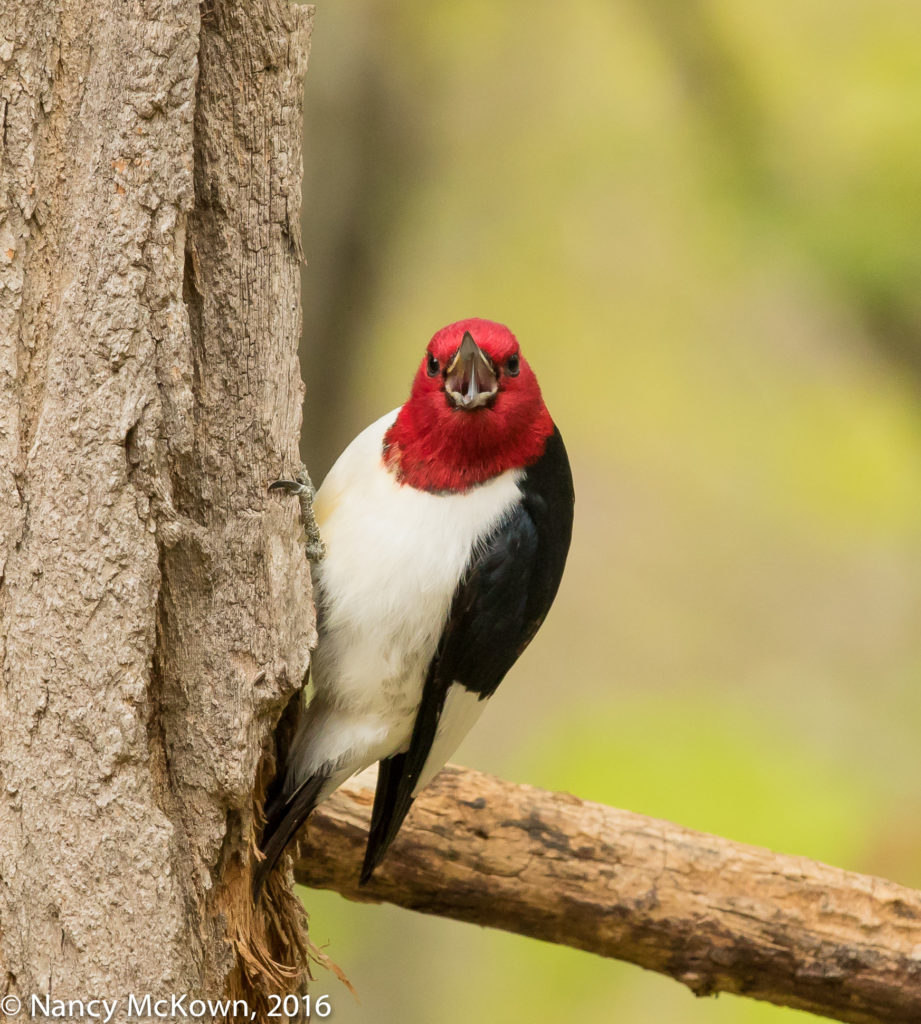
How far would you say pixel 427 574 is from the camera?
1.63 m

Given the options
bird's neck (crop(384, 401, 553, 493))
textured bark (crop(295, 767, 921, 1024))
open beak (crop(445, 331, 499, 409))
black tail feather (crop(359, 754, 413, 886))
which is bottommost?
textured bark (crop(295, 767, 921, 1024))

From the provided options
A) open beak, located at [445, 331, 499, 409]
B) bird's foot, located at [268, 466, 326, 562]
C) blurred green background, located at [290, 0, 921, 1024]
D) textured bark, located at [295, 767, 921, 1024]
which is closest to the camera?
bird's foot, located at [268, 466, 326, 562]

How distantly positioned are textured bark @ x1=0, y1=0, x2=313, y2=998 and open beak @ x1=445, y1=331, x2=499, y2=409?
0.35 m

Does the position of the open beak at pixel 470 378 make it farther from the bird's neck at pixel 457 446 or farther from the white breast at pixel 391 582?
the white breast at pixel 391 582

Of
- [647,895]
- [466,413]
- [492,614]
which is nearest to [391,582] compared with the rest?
[492,614]

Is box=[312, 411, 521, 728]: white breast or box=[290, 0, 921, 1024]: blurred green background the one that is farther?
box=[290, 0, 921, 1024]: blurred green background

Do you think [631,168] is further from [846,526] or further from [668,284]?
[846,526]

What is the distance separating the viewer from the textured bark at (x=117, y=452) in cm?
124

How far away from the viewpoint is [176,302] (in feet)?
4.10

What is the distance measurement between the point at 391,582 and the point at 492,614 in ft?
0.52

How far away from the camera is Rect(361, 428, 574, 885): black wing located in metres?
1.65

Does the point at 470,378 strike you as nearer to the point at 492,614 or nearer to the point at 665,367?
the point at 492,614

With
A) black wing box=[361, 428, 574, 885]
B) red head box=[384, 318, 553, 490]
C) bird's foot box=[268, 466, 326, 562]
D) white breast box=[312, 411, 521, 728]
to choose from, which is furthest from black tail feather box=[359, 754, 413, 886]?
red head box=[384, 318, 553, 490]

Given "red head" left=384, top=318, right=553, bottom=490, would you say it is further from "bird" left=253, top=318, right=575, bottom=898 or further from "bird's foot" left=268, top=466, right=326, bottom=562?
"bird's foot" left=268, top=466, right=326, bottom=562
